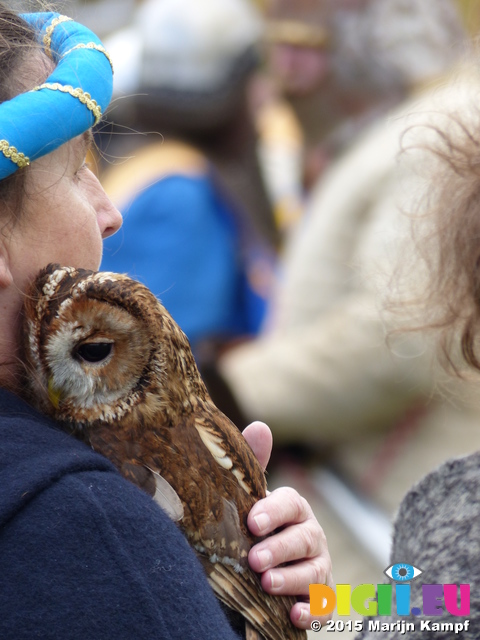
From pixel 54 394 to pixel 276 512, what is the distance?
40cm

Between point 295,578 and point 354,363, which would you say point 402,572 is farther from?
point 354,363

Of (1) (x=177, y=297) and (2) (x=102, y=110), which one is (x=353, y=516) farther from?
(2) (x=102, y=110)

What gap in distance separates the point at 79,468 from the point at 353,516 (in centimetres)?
200

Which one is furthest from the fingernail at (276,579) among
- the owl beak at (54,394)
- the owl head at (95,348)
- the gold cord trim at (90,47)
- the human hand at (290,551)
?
the gold cord trim at (90,47)

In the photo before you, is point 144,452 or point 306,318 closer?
point 144,452

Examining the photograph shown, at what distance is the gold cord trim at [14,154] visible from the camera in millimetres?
1052

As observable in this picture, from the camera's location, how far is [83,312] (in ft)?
3.56

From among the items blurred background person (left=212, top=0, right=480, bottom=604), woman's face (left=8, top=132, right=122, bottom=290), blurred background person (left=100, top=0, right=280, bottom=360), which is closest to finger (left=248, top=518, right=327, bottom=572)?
woman's face (left=8, top=132, right=122, bottom=290)

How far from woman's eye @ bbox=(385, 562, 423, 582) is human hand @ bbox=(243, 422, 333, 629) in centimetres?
13

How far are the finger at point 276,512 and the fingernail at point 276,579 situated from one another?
63mm

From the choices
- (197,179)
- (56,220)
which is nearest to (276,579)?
(56,220)

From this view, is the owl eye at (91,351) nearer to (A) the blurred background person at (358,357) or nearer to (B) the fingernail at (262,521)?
(B) the fingernail at (262,521)

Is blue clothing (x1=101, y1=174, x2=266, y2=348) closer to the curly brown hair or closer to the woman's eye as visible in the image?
the curly brown hair

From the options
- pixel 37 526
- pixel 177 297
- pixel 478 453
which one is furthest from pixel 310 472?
pixel 37 526
